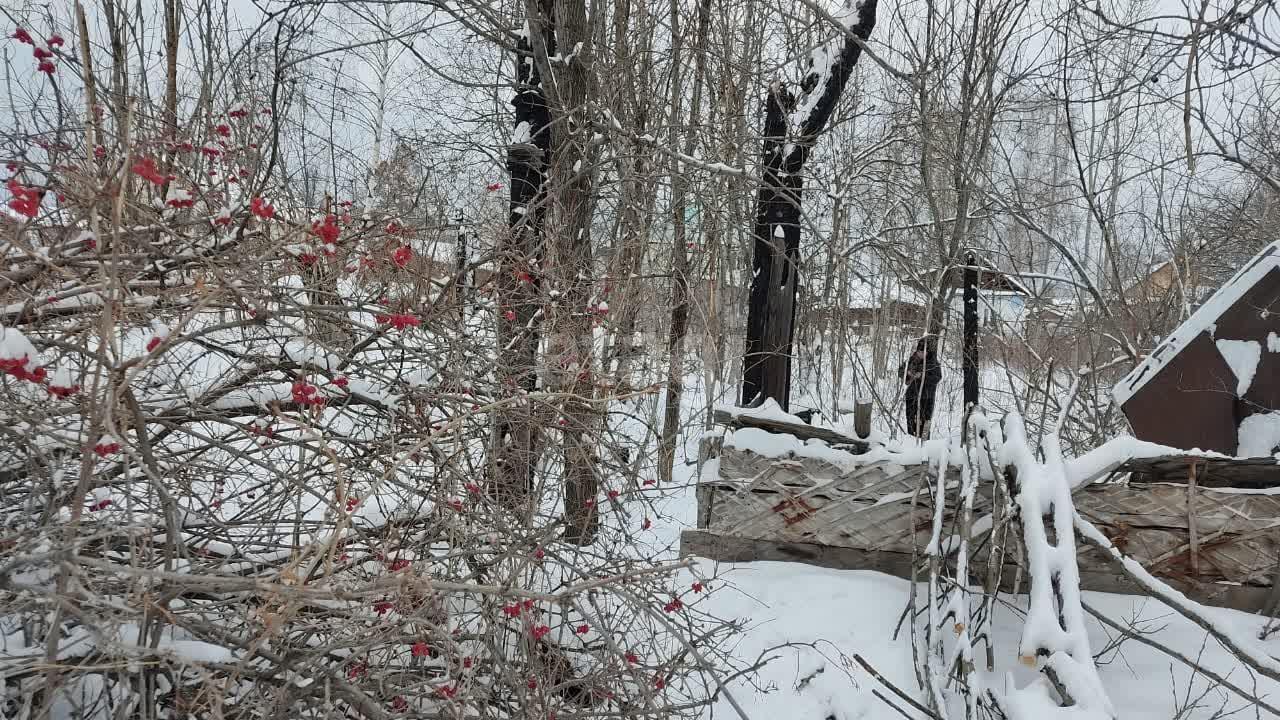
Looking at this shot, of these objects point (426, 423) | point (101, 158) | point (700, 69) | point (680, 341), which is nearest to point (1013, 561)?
point (426, 423)

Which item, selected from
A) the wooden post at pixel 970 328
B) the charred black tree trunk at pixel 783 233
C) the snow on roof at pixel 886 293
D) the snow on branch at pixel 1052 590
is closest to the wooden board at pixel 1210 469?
the snow on branch at pixel 1052 590

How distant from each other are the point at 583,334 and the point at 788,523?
5.86 feet

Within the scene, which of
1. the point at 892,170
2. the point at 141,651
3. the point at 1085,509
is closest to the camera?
the point at 141,651

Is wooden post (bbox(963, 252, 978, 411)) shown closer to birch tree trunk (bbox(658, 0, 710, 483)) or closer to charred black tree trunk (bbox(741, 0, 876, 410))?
charred black tree trunk (bbox(741, 0, 876, 410))

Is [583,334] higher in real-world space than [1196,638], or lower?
higher

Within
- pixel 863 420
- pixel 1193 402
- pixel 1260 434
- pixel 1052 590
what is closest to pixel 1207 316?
pixel 1193 402

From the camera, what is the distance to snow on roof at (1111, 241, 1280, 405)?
3.44 m

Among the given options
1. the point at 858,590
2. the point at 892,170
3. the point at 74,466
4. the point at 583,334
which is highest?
the point at 892,170

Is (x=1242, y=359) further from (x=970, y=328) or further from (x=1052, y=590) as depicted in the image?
(x=970, y=328)

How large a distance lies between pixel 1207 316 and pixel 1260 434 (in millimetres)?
603

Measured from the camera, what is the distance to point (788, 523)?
3221 millimetres

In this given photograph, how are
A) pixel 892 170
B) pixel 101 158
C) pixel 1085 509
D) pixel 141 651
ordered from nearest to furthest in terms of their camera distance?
pixel 141 651 → pixel 1085 509 → pixel 101 158 → pixel 892 170

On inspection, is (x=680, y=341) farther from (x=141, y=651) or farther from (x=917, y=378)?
(x=141, y=651)

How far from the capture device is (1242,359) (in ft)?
11.4
